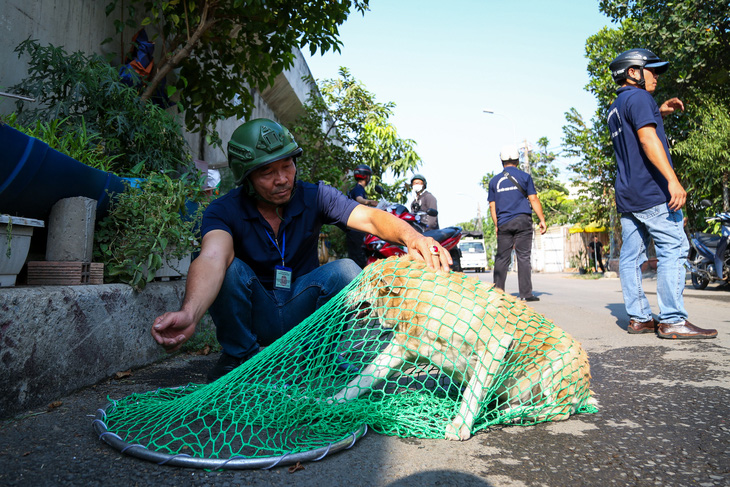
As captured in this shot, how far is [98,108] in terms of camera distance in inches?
155

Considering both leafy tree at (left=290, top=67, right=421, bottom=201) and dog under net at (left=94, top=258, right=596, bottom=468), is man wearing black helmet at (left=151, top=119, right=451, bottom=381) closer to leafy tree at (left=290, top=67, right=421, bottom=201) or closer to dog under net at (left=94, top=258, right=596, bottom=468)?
dog under net at (left=94, top=258, right=596, bottom=468)

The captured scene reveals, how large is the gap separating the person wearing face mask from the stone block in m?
6.09

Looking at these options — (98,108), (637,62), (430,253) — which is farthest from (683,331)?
(98,108)

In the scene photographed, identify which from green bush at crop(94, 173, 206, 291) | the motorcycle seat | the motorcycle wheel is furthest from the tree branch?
the motorcycle wheel

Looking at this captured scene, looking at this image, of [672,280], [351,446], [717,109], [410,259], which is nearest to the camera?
[351,446]

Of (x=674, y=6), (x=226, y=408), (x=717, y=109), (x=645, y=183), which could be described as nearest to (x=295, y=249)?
(x=226, y=408)

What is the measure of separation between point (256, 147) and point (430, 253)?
1067 mm

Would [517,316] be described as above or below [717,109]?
below

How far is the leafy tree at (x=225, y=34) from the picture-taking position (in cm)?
470

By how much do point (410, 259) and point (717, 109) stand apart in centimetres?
1311

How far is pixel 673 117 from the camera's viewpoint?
13.4m

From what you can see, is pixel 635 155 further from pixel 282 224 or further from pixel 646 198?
pixel 282 224

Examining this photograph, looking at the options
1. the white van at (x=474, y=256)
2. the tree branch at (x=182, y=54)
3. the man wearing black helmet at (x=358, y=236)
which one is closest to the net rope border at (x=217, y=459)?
the tree branch at (x=182, y=54)

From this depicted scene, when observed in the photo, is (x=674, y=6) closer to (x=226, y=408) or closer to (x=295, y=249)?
(x=295, y=249)
